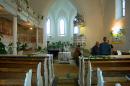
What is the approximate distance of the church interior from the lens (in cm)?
841

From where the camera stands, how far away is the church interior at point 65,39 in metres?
8.41

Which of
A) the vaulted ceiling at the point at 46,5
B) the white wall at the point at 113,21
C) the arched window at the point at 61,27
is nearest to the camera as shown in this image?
the white wall at the point at 113,21

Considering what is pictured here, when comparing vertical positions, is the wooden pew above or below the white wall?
below

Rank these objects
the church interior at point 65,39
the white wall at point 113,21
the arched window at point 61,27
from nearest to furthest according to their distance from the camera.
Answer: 1. the church interior at point 65,39
2. the white wall at point 113,21
3. the arched window at point 61,27

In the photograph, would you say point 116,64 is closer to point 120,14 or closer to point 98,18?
point 120,14

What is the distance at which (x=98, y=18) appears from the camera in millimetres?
25109

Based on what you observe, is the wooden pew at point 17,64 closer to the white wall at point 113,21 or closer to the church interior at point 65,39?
the church interior at point 65,39

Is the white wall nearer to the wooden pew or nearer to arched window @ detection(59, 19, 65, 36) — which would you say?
the wooden pew

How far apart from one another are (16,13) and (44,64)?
582cm

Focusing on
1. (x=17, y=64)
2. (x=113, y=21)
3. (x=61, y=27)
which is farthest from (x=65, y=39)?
(x=17, y=64)

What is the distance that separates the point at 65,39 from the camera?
115 ft

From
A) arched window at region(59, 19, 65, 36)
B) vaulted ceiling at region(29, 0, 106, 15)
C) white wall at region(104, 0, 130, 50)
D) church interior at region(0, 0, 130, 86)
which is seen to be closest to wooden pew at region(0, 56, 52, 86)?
church interior at region(0, 0, 130, 86)

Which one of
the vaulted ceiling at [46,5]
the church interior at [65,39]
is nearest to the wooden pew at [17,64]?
the church interior at [65,39]

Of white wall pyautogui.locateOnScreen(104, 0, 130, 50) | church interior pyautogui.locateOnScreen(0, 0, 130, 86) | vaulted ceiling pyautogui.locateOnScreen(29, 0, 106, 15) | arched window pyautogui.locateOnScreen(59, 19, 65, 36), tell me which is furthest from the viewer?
arched window pyautogui.locateOnScreen(59, 19, 65, 36)
